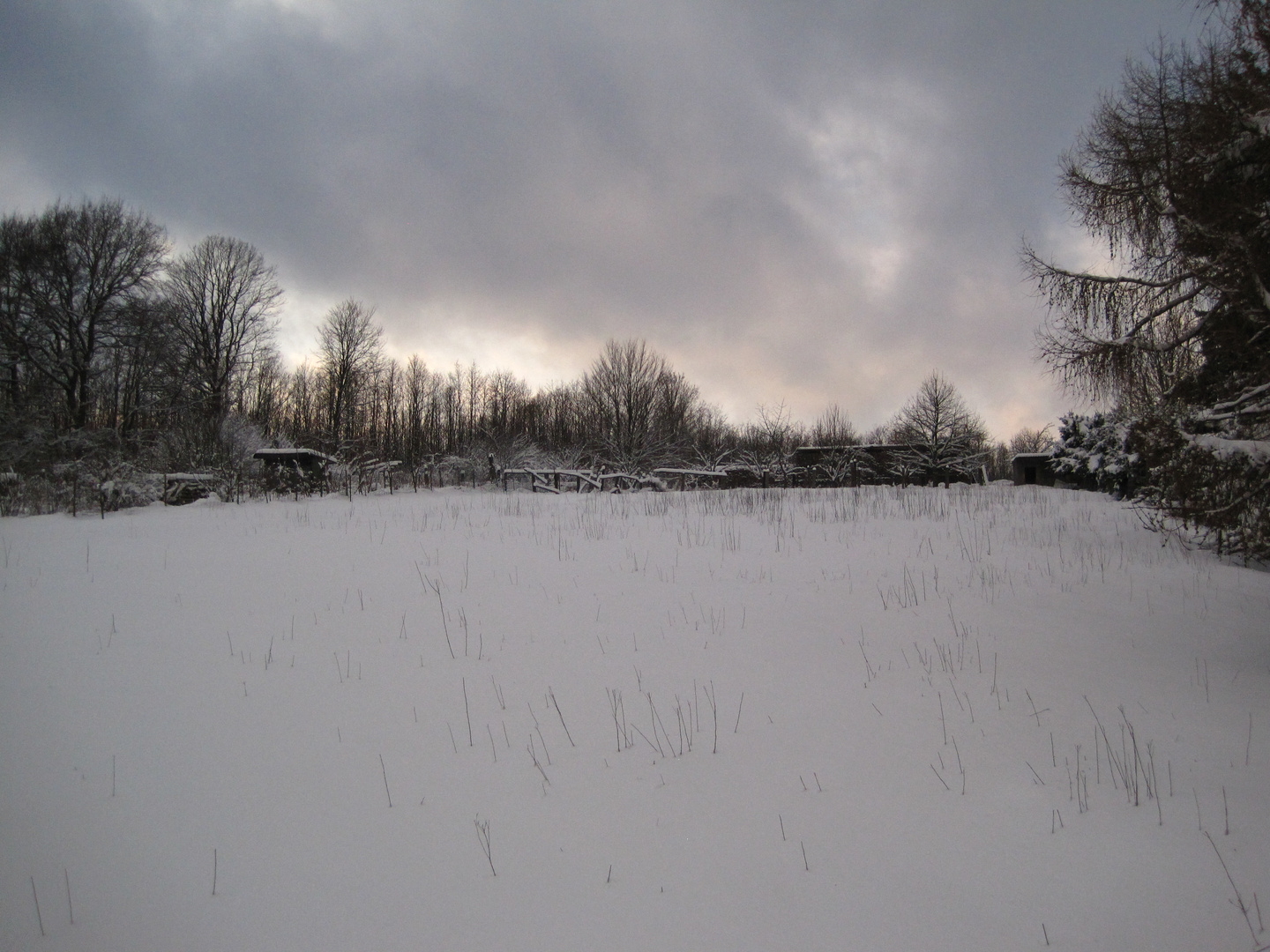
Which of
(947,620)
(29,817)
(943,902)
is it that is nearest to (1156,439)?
(947,620)

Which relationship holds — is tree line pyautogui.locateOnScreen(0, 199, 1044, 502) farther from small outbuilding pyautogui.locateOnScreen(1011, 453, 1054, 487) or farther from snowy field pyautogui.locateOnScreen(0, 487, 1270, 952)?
snowy field pyautogui.locateOnScreen(0, 487, 1270, 952)

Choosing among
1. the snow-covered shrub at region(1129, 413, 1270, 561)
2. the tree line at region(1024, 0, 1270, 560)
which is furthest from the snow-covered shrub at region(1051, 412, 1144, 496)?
the snow-covered shrub at region(1129, 413, 1270, 561)

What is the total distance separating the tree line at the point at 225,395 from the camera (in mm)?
19188

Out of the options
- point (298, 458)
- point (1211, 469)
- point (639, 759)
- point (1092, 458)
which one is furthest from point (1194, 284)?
point (298, 458)

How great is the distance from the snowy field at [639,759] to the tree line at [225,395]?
49.6 ft

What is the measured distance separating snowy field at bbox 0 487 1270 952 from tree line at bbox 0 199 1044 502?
49.6 feet

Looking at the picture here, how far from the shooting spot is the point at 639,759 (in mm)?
3166

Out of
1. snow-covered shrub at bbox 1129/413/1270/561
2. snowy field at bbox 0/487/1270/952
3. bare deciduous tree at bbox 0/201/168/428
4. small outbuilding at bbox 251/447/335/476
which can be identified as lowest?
snowy field at bbox 0/487/1270/952

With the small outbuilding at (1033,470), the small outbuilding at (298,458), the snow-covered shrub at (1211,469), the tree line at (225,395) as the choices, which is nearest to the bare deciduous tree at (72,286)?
the tree line at (225,395)

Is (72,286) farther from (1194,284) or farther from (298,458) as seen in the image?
(1194,284)

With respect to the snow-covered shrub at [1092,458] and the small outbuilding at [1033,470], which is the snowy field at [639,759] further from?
the small outbuilding at [1033,470]

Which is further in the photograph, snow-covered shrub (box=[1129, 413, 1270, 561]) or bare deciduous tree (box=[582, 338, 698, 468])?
bare deciduous tree (box=[582, 338, 698, 468])

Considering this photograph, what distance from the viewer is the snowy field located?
7.14ft

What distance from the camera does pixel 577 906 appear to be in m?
2.21
